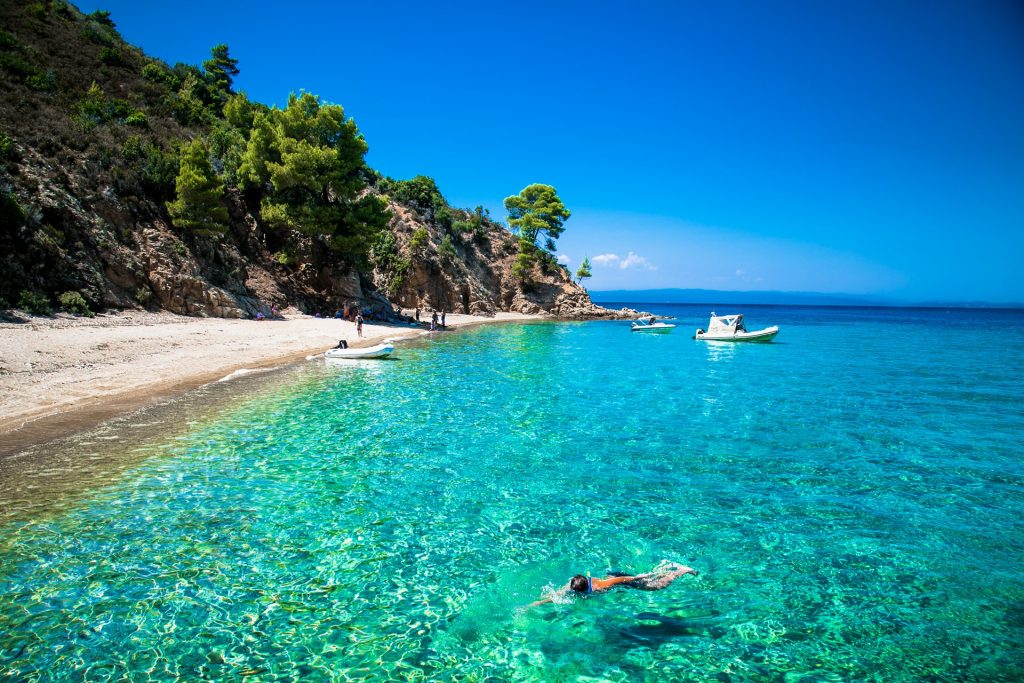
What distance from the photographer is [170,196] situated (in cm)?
3538

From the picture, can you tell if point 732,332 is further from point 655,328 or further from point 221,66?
point 221,66

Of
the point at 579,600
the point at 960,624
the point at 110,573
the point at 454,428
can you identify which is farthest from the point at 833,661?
the point at 454,428

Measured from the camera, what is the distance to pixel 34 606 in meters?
6.30

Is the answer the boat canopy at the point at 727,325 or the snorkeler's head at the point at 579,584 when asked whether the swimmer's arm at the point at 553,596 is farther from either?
the boat canopy at the point at 727,325

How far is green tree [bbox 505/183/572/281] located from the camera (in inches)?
2945

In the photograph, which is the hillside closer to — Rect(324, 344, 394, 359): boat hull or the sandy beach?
the sandy beach

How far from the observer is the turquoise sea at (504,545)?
5722mm

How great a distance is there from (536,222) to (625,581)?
71.2m

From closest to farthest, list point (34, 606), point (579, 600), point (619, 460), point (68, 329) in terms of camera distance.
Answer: point (34, 606)
point (579, 600)
point (619, 460)
point (68, 329)

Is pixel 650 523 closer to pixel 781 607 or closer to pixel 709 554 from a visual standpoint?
pixel 709 554

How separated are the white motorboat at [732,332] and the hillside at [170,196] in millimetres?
29146

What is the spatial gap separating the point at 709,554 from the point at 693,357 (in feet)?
87.4

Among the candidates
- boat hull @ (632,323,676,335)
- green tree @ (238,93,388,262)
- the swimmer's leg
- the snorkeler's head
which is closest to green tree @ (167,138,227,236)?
green tree @ (238,93,388,262)

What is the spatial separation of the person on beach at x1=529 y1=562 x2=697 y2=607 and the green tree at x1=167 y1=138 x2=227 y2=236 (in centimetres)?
3642
